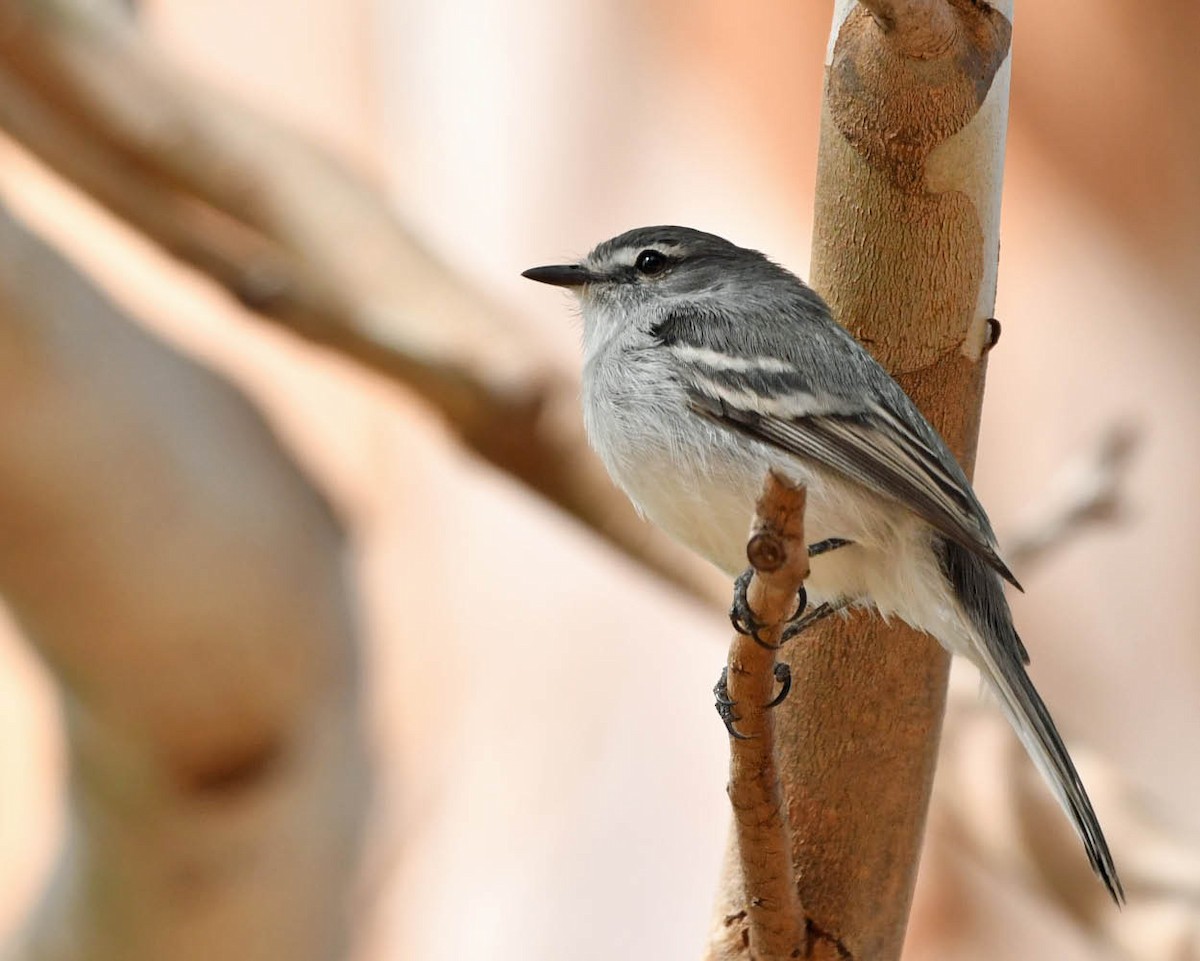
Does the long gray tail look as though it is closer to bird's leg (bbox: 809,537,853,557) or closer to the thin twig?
bird's leg (bbox: 809,537,853,557)

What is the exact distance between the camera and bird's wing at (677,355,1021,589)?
135cm

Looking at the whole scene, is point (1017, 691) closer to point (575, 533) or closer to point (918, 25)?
point (918, 25)

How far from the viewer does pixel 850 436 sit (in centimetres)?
140

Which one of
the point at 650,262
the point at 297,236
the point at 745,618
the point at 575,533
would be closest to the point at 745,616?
the point at 745,618

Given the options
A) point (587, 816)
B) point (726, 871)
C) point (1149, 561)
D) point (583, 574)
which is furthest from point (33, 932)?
point (1149, 561)

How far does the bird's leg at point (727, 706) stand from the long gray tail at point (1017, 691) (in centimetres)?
28

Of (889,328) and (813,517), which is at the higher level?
(889,328)

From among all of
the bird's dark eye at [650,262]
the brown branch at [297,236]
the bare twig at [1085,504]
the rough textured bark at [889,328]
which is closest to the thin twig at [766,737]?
the rough textured bark at [889,328]

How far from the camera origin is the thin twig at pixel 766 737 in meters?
1.01

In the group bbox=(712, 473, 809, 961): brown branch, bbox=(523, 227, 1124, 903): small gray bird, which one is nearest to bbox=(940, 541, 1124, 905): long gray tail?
bbox=(523, 227, 1124, 903): small gray bird

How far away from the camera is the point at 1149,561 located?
3627 mm

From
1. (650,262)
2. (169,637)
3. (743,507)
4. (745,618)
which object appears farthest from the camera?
(169,637)

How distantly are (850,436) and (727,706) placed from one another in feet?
0.99

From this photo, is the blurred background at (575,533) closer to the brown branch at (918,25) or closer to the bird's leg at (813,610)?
the bird's leg at (813,610)
